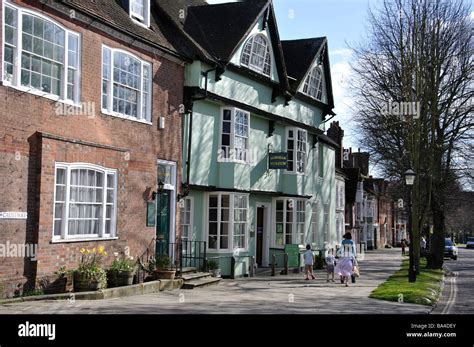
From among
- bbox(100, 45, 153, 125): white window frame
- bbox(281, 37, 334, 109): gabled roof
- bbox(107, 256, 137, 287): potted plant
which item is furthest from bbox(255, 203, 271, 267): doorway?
bbox(107, 256, 137, 287): potted plant

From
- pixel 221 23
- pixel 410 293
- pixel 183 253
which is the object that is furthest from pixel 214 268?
pixel 221 23

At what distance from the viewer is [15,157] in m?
12.6

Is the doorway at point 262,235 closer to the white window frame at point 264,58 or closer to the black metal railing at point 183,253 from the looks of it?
the black metal railing at point 183,253

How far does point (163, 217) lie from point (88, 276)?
5.08m

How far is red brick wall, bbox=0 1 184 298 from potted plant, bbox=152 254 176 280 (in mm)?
639

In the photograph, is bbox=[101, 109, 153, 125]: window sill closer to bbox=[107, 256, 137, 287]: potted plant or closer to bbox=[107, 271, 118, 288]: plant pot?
bbox=[107, 256, 137, 287]: potted plant

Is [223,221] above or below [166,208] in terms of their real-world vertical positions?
below

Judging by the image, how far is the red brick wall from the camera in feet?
41.1

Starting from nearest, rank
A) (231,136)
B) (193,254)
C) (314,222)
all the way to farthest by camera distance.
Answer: (193,254) → (231,136) → (314,222)

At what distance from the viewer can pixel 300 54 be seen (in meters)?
29.5

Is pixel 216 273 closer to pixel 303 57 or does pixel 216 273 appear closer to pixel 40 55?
pixel 40 55

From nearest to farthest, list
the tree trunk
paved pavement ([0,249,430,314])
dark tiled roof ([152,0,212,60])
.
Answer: paved pavement ([0,249,430,314]) < dark tiled roof ([152,0,212,60]) < the tree trunk
